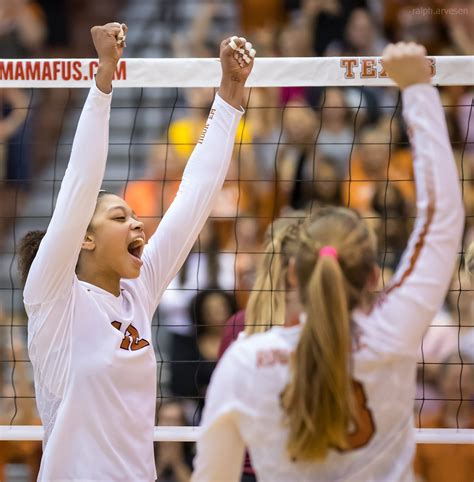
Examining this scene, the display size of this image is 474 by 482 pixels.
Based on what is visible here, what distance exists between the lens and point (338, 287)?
227 centimetres

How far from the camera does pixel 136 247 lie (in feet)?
10.6

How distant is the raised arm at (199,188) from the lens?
11.0 ft

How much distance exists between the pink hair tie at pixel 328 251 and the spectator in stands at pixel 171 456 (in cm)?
333

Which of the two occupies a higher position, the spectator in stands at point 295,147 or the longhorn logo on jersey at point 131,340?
the spectator in stands at point 295,147

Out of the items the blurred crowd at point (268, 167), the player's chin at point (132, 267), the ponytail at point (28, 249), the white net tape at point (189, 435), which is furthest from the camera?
the blurred crowd at point (268, 167)

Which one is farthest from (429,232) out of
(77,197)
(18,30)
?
(18,30)

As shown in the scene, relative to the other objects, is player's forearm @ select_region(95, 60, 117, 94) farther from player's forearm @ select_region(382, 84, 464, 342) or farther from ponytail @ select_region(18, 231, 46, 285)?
player's forearm @ select_region(382, 84, 464, 342)

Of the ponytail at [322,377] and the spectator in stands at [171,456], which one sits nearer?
the ponytail at [322,377]

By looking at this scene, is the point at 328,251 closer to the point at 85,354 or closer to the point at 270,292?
the point at 85,354

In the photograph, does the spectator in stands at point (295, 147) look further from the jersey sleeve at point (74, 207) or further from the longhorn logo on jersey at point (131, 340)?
the jersey sleeve at point (74, 207)

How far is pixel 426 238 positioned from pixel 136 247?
1144 millimetres

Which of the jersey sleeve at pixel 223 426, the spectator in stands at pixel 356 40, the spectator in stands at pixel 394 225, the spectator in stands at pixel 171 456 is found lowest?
the spectator in stands at pixel 171 456

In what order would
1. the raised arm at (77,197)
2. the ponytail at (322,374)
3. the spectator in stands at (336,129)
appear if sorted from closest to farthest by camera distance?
the ponytail at (322,374), the raised arm at (77,197), the spectator in stands at (336,129)

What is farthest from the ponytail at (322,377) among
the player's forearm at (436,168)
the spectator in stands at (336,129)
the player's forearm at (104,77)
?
the spectator in stands at (336,129)
